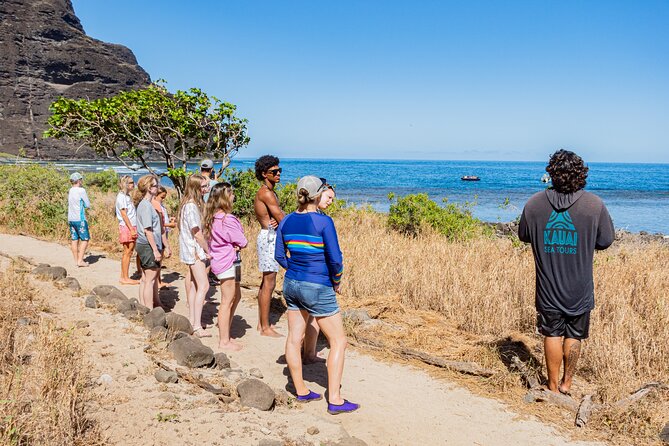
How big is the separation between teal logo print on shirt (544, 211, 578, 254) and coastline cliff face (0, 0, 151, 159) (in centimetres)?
11774

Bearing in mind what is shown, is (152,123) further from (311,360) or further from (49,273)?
(311,360)

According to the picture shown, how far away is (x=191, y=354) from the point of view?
505cm

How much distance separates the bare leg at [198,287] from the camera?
616cm

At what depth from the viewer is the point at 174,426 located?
12.6ft

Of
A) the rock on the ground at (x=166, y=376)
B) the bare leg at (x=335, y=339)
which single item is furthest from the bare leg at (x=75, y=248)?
the bare leg at (x=335, y=339)

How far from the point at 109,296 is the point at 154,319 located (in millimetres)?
1376

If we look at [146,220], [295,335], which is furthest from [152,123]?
[295,335]

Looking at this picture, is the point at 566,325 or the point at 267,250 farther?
the point at 267,250

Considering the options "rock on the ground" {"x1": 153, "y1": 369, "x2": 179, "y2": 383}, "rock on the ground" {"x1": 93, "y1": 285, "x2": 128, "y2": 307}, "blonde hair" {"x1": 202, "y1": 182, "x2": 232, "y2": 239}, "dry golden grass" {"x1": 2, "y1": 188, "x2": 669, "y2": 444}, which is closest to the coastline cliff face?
"rock on the ground" {"x1": 93, "y1": 285, "x2": 128, "y2": 307}

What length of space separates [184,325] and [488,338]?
3.74m

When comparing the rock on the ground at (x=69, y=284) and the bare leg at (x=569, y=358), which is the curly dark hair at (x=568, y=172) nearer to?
the bare leg at (x=569, y=358)

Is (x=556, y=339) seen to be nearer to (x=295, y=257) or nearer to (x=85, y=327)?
(x=295, y=257)

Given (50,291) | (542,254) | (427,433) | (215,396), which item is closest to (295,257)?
(215,396)

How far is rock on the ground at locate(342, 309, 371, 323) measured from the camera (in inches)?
265
